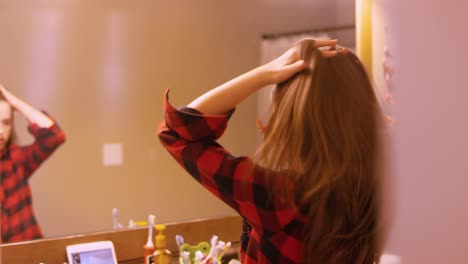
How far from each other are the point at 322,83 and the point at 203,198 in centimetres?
102

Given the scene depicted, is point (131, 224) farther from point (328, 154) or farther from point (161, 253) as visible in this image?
point (328, 154)

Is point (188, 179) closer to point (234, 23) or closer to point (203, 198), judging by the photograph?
point (203, 198)

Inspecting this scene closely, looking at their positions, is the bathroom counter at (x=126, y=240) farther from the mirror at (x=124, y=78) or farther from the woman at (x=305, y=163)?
the woman at (x=305, y=163)

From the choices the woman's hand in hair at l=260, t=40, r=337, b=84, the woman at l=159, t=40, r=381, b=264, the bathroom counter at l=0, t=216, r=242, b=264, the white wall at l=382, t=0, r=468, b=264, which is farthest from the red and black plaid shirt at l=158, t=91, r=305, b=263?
the bathroom counter at l=0, t=216, r=242, b=264

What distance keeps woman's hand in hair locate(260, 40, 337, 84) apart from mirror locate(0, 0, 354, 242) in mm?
619

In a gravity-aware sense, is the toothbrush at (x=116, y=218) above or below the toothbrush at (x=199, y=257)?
above

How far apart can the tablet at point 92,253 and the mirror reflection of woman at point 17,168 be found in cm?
11

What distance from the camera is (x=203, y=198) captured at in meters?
1.65

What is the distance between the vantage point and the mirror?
137 cm

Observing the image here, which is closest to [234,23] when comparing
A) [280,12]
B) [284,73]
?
[280,12]

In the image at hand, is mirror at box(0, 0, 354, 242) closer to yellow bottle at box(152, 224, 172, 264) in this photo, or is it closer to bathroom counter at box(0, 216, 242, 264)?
bathroom counter at box(0, 216, 242, 264)

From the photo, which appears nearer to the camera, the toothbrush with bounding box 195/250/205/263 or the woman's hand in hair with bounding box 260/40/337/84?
the woman's hand in hair with bounding box 260/40/337/84

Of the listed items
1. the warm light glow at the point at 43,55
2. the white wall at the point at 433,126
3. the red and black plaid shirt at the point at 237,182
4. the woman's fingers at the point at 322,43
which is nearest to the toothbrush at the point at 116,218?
the warm light glow at the point at 43,55

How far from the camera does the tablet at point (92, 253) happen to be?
1.31 meters
